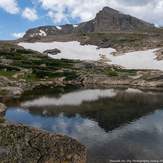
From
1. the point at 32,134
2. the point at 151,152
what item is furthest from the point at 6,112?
the point at 32,134

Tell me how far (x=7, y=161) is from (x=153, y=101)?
247ft

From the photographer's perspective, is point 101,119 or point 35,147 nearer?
point 35,147

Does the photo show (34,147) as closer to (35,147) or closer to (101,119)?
(35,147)

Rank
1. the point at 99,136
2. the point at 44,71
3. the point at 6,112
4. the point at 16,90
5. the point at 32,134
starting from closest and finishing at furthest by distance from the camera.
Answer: the point at 32,134, the point at 99,136, the point at 6,112, the point at 16,90, the point at 44,71

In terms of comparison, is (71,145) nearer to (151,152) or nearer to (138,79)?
(151,152)

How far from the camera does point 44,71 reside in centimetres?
15250

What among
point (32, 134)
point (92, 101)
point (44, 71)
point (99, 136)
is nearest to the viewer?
point (32, 134)

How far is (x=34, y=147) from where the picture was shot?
3247cm

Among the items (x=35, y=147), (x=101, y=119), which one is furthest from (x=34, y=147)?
(x=101, y=119)

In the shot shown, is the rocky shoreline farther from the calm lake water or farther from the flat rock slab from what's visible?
the calm lake water

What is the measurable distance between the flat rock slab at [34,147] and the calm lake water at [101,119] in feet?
30.2

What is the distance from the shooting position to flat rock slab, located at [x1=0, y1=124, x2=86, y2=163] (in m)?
31.5

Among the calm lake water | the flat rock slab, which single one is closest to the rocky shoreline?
the flat rock slab

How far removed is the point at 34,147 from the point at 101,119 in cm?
3987
